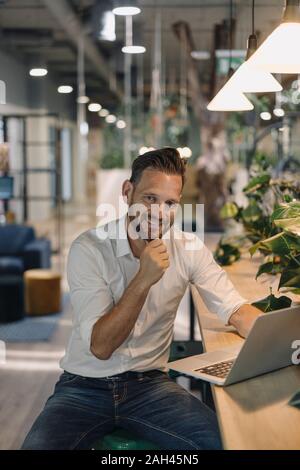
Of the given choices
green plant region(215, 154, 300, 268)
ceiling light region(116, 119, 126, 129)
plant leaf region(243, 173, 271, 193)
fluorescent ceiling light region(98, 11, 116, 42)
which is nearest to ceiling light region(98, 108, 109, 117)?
ceiling light region(116, 119, 126, 129)

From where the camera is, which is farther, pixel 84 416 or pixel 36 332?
pixel 36 332

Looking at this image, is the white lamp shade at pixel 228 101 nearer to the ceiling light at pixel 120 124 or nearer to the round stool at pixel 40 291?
the round stool at pixel 40 291

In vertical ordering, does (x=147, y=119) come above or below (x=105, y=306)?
above

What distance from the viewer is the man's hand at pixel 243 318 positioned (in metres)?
2.23

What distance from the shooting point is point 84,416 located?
2016 mm

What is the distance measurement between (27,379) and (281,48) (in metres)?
3.16

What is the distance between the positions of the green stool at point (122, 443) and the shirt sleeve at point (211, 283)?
0.51 m

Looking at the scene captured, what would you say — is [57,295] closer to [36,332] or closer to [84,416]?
[36,332]

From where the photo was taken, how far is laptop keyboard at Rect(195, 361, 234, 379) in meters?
1.79

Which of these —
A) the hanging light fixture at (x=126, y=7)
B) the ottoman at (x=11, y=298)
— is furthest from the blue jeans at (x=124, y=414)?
the hanging light fixture at (x=126, y=7)

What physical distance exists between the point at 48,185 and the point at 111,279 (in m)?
15.1

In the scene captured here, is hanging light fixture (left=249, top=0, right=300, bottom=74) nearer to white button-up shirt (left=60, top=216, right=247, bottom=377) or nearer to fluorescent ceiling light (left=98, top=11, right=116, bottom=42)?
white button-up shirt (left=60, top=216, right=247, bottom=377)
